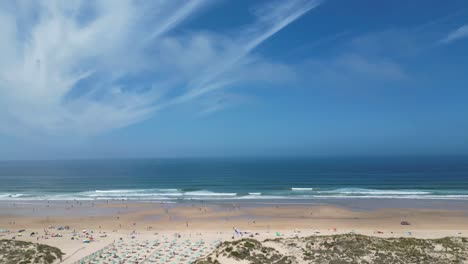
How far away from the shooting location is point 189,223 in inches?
1501

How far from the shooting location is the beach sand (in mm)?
29125

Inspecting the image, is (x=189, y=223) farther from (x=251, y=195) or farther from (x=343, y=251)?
(x=343, y=251)

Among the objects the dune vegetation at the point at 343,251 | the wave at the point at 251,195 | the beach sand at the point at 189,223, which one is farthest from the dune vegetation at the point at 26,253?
the wave at the point at 251,195

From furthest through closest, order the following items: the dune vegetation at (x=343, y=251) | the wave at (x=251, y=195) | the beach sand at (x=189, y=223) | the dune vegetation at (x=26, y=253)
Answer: the wave at (x=251, y=195), the beach sand at (x=189, y=223), the dune vegetation at (x=26, y=253), the dune vegetation at (x=343, y=251)

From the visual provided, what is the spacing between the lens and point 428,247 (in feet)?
69.6

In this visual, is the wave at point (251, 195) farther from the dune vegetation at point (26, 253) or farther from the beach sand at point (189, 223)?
the dune vegetation at point (26, 253)

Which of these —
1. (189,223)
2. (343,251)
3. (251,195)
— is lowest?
(189,223)

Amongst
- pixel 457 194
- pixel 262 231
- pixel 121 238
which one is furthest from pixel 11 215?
pixel 457 194

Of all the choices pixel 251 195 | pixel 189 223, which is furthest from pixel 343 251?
pixel 251 195

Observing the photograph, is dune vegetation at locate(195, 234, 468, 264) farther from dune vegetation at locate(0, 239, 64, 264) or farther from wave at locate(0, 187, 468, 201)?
wave at locate(0, 187, 468, 201)

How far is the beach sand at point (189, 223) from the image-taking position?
29.1m

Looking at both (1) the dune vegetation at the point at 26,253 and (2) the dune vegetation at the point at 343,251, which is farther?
(1) the dune vegetation at the point at 26,253

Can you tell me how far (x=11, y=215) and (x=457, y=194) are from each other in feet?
261

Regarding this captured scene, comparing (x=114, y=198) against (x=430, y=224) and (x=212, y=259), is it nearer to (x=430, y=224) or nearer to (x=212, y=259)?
(x=212, y=259)
